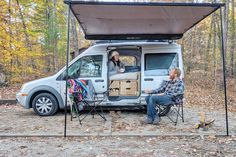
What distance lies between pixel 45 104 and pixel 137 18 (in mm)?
3053

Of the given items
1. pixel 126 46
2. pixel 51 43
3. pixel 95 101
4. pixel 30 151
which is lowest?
pixel 30 151

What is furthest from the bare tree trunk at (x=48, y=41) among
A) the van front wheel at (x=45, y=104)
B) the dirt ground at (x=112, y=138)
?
the dirt ground at (x=112, y=138)

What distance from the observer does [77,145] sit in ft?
14.0

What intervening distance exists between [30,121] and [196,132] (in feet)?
11.7

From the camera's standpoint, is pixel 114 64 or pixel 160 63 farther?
pixel 114 64

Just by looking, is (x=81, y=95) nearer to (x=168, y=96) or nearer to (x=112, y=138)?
(x=112, y=138)

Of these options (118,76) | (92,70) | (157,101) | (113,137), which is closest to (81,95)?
(92,70)

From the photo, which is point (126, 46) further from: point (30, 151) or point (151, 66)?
point (30, 151)

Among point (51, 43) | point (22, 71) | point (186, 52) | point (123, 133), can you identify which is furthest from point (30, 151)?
point (186, 52)

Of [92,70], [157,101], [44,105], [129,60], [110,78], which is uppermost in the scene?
[129,60]

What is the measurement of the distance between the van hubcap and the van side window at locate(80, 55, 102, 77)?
103cm

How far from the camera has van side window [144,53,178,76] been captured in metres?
6.47

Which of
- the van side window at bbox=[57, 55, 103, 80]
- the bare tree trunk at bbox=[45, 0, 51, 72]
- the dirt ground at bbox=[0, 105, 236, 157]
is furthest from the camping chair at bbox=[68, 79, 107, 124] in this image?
the bare tree trunk at bbox=[45, 0, 51, 72]

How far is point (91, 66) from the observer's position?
21.4 feet
